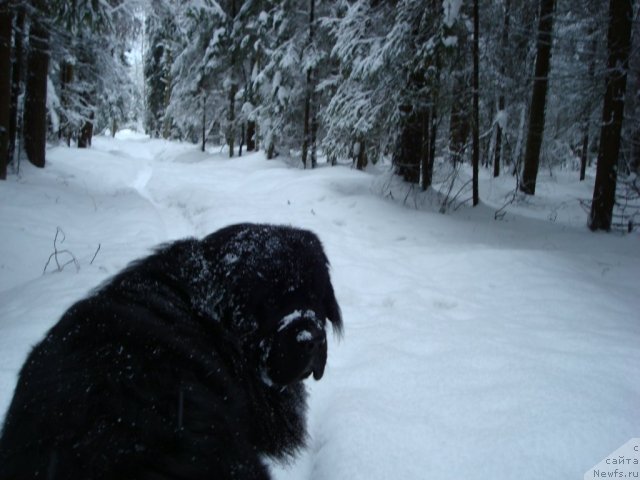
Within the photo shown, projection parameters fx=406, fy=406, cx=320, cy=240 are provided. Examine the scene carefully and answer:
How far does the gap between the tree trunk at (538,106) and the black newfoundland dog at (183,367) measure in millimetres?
11241

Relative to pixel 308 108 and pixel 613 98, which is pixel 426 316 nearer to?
pixel 613 98

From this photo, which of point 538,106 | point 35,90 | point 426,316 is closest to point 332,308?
point 426,316

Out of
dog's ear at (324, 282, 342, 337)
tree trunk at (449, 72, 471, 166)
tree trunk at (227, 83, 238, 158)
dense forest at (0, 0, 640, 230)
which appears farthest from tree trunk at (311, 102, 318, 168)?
dog's ear at (324, 282, 342, 337)

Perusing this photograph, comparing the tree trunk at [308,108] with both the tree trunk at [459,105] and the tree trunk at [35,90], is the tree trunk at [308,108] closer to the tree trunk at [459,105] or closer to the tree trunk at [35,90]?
the tree trunk at [459,105]

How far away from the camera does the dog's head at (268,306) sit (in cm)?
173

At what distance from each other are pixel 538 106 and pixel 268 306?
1369 centimetres

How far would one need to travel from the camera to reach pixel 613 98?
7.45 meters

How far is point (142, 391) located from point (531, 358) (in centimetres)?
296

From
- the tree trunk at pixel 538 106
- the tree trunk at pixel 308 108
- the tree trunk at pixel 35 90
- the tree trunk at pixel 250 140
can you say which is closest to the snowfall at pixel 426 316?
the tree trunk at pixel 35 90

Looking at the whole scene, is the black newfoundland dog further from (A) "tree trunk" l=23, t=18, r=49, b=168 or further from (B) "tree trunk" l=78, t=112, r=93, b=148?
(B) "tree trunk" l=78, t=112, r=93, b=148

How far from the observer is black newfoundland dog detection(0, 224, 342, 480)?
106 cm

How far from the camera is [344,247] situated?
22.0 feet

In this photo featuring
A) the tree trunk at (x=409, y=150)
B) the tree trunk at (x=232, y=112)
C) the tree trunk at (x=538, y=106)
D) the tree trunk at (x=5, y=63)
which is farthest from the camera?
the tree trunk at (x=232, y=112)

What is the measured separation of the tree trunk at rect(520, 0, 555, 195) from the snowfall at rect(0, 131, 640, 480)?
3733 millimetres
